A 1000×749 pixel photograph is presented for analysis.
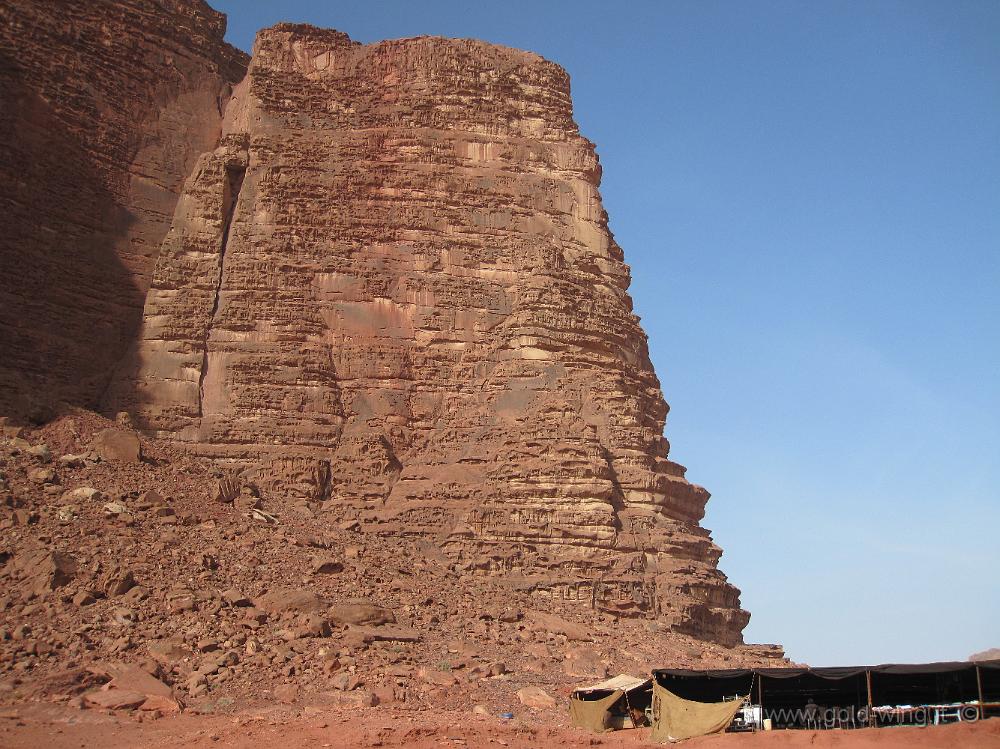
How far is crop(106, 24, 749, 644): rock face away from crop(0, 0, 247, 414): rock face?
202cm

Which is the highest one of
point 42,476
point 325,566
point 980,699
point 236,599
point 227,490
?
point 227,490

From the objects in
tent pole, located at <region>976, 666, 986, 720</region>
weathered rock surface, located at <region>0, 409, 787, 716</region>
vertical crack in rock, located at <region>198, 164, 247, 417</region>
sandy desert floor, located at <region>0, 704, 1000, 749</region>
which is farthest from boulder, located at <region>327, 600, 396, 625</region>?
tent pole, located at <region>976, 666, 986, 720</region>

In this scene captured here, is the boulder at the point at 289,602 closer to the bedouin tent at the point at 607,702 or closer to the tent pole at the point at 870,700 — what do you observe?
the bedouin tent at the point at 607,702

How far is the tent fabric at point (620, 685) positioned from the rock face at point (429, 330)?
21.9 ft

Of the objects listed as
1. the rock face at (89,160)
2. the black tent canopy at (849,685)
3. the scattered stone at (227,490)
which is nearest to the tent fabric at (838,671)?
the black tent canopy at (849,685)

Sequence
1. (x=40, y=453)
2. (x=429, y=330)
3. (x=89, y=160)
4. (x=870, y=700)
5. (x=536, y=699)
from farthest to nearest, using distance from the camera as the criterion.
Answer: (x=89, y=160), (x=429, y=330), (x=40, y=453), (x=536, y=699), (x=870, y=700)

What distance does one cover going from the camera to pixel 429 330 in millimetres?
42438

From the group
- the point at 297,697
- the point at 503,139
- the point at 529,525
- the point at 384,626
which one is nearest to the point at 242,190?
the point at 503,139

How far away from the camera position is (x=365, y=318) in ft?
139

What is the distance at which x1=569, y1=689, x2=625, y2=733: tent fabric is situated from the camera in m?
27.8

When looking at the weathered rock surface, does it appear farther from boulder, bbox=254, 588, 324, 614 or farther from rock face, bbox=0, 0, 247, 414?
rock face, bbox=0, 0, 247, 414

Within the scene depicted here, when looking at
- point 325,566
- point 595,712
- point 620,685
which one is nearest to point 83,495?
point 325,566

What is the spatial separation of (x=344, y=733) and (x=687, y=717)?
661 cm

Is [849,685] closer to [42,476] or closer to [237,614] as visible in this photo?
[237,614]
